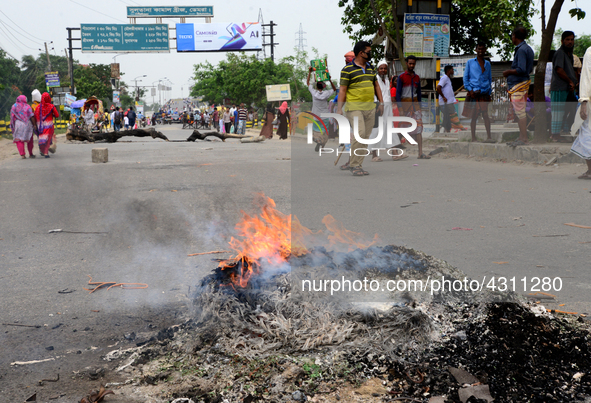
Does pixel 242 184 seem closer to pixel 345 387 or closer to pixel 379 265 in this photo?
pixel 379 265

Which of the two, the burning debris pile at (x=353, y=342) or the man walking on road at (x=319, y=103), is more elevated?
the man walking on road at (x=319, y=103)

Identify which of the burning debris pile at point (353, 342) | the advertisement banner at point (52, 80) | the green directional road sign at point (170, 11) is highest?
the green directional road sign at point (170, 11)

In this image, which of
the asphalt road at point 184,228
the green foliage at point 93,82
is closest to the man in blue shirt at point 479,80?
the asphalt road at point 184,228

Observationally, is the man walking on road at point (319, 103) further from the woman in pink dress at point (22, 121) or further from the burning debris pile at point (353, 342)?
the burning debris pile at point (353, 342)

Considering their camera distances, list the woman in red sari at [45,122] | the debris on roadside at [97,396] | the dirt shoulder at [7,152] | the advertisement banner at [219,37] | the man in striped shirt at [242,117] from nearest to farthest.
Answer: the debris on roadside at [97,396]
the woman in red sari at [45,122]
the dirt shoulder at [7,152]
the man in striped shirt at [242,117]
the advertisement banner at [219,37]

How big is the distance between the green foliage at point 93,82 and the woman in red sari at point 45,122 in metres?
59.6

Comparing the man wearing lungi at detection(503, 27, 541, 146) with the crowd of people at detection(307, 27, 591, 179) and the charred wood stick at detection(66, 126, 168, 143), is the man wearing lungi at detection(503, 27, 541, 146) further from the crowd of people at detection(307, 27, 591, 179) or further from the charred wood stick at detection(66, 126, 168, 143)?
the charred wood stick at detection(66, 126, 168, 143)

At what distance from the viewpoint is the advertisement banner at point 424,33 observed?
18.2 meters

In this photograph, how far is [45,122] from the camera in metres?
14.7

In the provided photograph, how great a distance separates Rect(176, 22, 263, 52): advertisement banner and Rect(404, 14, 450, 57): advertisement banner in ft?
74.9

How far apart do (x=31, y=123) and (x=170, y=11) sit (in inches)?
963

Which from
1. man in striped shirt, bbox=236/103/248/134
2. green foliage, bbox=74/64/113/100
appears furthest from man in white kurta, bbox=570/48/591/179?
green foliage, bbox=74/64/113/100

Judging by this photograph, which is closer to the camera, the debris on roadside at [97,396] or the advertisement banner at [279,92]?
the debris on roadside at [97,396]

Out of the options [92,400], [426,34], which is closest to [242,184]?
[92,400]
